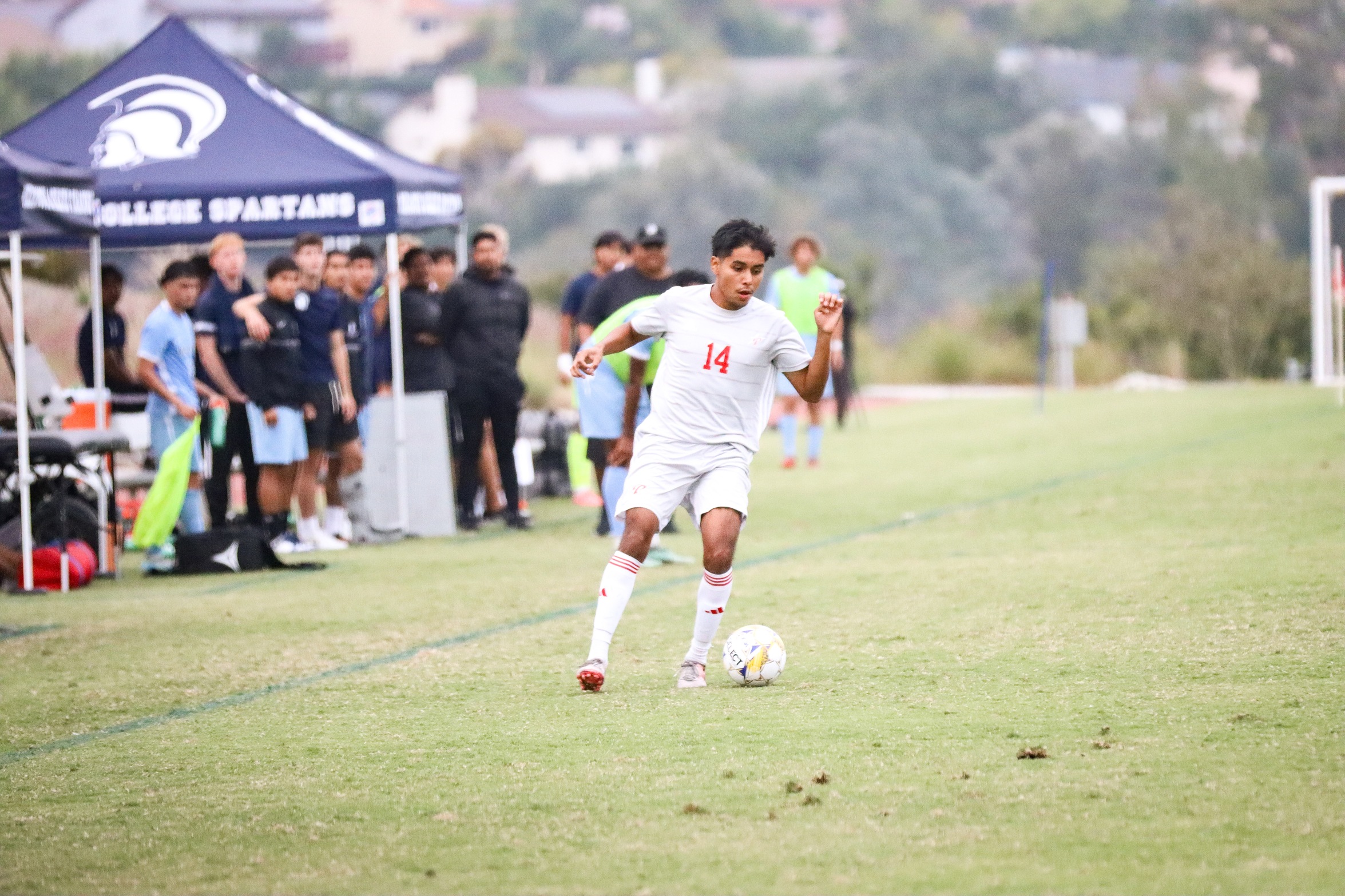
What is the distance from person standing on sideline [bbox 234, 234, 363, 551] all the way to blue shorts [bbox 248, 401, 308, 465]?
0.80 ft

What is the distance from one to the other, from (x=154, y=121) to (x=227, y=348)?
254cm

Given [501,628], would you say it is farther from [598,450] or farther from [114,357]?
[114,357]

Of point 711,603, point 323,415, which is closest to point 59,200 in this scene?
point 323,415

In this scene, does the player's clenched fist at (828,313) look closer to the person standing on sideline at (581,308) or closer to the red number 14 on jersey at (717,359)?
the red number 14 on jersey at (717,359)

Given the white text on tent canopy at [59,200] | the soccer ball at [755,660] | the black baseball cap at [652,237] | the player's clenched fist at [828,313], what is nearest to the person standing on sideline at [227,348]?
the white text on tent canopy at [59,200]

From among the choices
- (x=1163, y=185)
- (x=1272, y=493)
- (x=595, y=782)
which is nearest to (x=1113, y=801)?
(x=595, y=782)

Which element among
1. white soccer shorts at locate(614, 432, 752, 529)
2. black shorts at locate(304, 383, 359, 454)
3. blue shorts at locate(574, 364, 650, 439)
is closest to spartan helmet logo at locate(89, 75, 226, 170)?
black shorts at locate(304, 383, 359, 454)

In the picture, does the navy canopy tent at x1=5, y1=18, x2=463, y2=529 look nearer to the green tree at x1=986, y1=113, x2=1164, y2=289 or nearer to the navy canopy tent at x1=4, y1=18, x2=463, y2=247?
the navy canopy tent at x1=4, y1=18, x2=463, y2=247

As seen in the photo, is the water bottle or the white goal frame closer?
the water bottle

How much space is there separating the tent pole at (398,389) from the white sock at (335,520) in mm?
426

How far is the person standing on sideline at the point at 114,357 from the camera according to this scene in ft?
49.2

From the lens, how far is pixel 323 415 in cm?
1437

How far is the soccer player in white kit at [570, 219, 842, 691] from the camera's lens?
8266 millimetres

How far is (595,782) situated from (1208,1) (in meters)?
94.9
